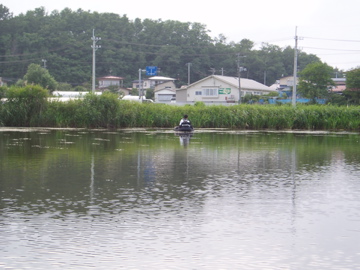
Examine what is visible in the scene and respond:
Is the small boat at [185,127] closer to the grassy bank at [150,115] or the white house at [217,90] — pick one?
the grassy bank at [150,115]

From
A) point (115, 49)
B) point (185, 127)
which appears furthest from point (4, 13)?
→ point (185, 127)

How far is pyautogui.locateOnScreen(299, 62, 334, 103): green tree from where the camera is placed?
→ 242 feet

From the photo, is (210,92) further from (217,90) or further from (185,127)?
(185,127)

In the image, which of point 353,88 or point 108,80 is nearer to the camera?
point 353,88

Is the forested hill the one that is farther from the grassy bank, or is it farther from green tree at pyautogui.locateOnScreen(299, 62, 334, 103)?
the grassy bank

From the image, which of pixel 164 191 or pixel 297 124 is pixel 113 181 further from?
pixel 297 124

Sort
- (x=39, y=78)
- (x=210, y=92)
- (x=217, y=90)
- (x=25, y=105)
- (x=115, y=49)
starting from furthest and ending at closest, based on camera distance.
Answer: (x=115, y=49)
(x=210, y=92)
(x=217, y=90)
(x=39, y=78)
(x=25, y=105)

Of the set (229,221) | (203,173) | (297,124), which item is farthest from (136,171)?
(297,124)

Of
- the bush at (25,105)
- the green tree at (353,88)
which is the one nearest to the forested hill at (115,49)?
the green tree at (353,88)

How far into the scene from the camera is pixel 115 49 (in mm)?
104938

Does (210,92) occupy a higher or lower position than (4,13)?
lower

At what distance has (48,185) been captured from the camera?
13195 mm

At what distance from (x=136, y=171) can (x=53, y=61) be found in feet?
276

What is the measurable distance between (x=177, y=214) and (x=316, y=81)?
67230 mm
